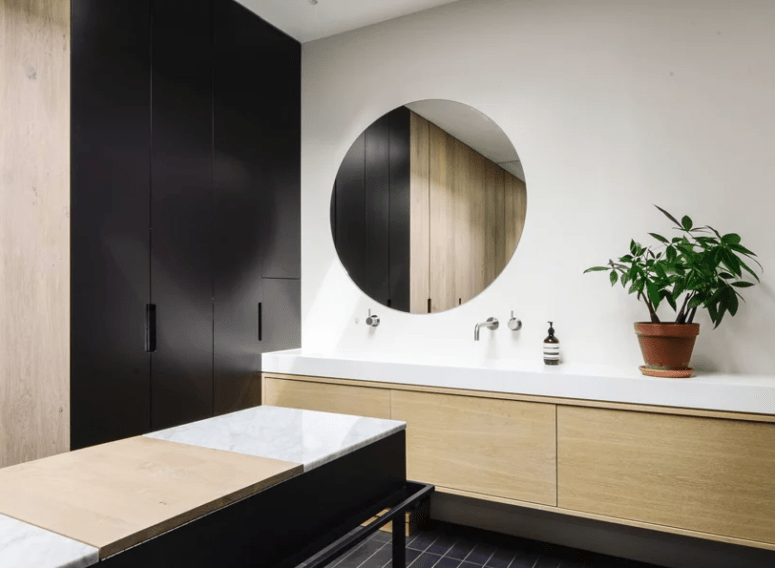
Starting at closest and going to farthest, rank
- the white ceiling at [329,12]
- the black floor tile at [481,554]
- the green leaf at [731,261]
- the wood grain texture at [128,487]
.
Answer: the wood grain texture at [128,487]
the green leaf at [731,261]
the black floor tile at [481,554]
the white ceiling at [329,12]

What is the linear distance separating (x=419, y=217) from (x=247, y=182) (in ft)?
3.21

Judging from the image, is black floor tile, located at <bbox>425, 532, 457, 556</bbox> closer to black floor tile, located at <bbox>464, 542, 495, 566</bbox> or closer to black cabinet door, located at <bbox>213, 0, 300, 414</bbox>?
black floor tile, located at <bbox>464, 542, 495, 566</bbox>

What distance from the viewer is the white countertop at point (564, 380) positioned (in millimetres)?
1947

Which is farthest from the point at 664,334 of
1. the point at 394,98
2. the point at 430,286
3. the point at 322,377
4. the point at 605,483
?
the point at 394,98

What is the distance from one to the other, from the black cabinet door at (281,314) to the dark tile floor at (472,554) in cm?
121

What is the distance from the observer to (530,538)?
2695 mm

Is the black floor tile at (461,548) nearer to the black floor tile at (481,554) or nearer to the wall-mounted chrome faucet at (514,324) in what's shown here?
the black floor tile at (481,554)

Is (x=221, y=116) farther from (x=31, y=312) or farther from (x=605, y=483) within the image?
(x=605, y=483)

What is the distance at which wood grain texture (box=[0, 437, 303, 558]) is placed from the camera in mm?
859

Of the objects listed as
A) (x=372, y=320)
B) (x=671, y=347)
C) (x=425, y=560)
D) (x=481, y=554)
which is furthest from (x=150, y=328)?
(x=671, y=347)

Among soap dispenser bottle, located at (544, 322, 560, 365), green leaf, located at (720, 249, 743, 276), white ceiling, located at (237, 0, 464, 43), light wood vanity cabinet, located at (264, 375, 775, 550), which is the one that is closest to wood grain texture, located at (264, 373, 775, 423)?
light wood vanity cabinet, located at (264, 375, 775, 550)

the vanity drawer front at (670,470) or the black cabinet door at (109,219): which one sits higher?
the black cabinet door at (109,219)

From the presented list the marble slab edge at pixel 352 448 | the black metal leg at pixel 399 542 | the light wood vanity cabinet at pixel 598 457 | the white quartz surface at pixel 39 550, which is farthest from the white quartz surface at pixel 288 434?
the light wood vanity cabinet at pixel 598 457

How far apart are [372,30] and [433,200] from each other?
113 cm
